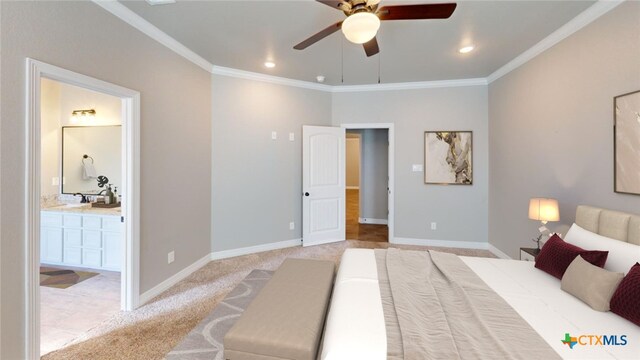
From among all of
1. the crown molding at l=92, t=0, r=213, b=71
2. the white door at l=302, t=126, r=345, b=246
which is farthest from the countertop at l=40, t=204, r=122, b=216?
the white door at l=302, t=126, r=345, b=246

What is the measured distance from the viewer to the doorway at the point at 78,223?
1756mm

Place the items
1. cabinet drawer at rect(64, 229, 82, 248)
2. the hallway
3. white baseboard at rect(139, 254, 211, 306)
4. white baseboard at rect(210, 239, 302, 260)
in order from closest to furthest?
1. white baseboard at rect(139, 254, 211, 306)
2. cabinet drawer at rect(64, 229, 82, 248)
3. white baseboard at rect(210, 239, 302, 260)
4. the hallway

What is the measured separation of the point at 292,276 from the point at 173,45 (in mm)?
2892

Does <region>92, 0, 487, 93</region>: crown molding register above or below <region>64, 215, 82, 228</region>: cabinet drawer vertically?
above

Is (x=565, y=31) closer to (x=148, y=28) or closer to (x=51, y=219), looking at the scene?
(x=148, y=28)

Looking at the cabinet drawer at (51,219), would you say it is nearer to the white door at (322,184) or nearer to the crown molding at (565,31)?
the white door at (322,184)

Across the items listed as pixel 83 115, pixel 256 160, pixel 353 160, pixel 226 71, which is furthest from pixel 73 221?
pixel 353 160

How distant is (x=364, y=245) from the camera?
4633 millimetres

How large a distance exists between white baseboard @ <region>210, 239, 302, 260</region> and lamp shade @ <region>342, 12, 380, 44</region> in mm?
3450

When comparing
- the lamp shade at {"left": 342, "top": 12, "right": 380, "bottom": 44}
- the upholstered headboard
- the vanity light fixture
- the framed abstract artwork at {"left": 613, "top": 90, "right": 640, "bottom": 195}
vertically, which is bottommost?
the upholstered headboard

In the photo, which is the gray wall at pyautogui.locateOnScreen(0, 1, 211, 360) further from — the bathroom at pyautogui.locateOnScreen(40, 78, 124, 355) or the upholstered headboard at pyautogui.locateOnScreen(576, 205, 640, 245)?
the upholstered headboard at pyautogui.locateOnScreen(576, 205, 640, 245)

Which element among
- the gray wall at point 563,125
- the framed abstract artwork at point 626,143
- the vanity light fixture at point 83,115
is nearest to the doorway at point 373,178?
the gray wall at point 563,125

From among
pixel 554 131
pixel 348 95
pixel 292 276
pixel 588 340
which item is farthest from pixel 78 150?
pixel 554 131

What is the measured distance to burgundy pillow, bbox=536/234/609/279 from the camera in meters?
1.77
